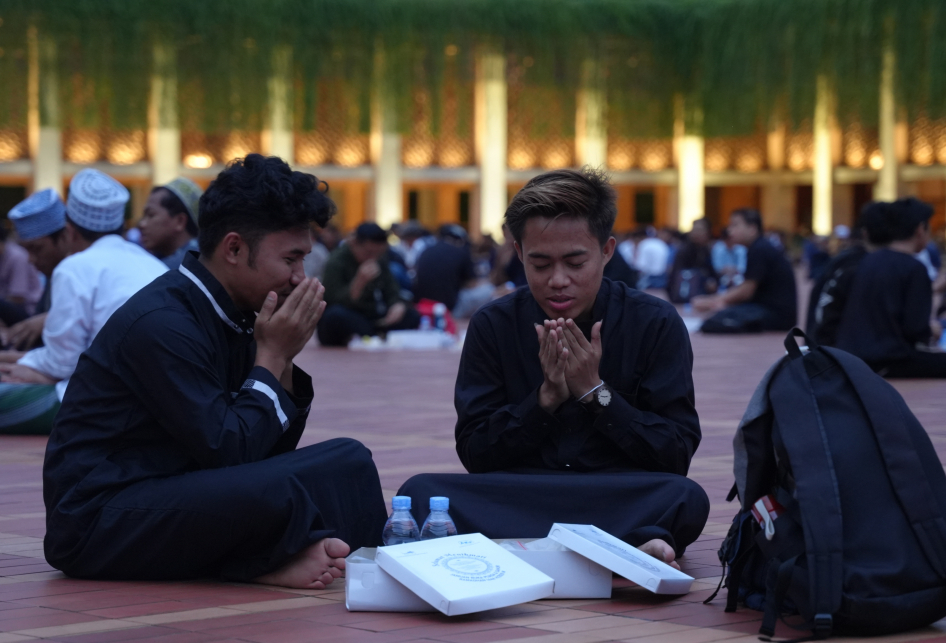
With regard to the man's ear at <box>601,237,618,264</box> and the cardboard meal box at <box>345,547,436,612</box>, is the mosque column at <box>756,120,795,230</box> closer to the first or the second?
the man's ear at <box>601,237,618,264</box>

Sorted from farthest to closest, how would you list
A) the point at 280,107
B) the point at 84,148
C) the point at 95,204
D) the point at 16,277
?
the point at 84,148
the point at 280,107
the point at 16,277
the point at 95,204

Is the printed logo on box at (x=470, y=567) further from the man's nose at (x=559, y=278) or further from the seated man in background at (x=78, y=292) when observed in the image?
the seated man in background at (x=78, y=292)

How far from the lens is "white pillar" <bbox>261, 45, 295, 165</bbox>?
3194 cm

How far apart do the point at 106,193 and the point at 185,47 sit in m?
25.6

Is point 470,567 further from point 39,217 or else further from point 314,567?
point 39,217

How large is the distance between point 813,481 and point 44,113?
30271mm

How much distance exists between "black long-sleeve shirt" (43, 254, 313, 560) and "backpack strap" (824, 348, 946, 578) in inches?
58.6

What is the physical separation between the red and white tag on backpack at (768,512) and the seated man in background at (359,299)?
975 cm

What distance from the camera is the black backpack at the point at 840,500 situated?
9.98 feet

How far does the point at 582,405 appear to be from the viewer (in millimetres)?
3748

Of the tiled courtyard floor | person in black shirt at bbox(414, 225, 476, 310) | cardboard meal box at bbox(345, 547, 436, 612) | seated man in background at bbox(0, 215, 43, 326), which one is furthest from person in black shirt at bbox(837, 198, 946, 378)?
person in black shirt at bbox(414, 225, 476, 310)

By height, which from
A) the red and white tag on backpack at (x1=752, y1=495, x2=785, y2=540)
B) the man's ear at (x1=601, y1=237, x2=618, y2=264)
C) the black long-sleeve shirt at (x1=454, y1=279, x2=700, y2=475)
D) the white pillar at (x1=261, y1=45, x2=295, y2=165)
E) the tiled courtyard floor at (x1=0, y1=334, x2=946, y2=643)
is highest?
the white pillar at (x1=261, y1=45, x2=295, y2=165)

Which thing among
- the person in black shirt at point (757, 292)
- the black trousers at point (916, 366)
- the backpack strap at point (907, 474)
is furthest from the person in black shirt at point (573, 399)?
the person in black shirt at point (757, 292)

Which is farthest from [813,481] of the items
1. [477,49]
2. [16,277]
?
[477,49]
